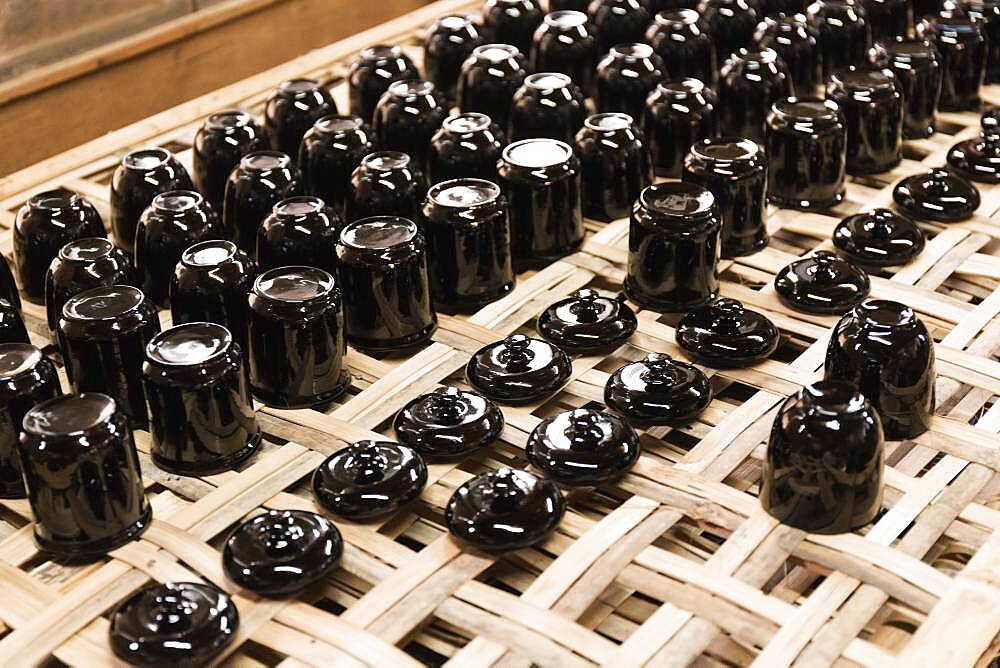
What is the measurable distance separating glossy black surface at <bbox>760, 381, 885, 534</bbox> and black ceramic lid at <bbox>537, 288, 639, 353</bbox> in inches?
8.2

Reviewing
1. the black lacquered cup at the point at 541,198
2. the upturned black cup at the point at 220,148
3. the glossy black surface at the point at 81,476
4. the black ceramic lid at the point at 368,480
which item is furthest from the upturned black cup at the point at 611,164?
the glossy black surface at the point at 81,476

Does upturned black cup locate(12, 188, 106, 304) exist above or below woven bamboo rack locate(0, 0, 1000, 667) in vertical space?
above

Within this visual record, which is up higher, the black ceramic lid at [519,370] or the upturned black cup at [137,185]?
the upturned black cup at [137,185]

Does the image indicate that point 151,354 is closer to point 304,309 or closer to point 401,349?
point 304,309

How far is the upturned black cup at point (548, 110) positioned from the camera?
121 cm

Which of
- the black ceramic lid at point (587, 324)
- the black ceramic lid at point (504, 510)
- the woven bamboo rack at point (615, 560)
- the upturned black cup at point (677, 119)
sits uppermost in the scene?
the upturned black cup at point (677, 119)

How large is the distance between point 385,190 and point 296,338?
0.20m

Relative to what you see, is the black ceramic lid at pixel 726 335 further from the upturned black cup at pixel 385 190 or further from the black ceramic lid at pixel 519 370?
the upturned black cup at pixel 385 190

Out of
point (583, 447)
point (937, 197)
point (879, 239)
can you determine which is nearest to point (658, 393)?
point (583, 447)

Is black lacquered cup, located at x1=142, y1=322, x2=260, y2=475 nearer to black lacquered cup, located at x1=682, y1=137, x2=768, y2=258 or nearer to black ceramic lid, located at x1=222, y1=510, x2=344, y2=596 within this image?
black ceramic lid, located at x1=222, y1=510, x2=344, y2=596

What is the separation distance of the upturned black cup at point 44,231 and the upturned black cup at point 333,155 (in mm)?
179

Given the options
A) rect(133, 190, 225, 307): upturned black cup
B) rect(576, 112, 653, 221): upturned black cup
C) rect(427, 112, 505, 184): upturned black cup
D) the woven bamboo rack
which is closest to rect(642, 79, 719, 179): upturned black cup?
rect(576, 112, 653, 221): upturned black cup

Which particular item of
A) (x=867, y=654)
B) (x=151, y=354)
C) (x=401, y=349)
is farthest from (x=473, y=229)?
(x=867, y=654)

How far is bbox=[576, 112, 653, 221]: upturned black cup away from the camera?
1.14 metres
